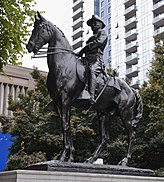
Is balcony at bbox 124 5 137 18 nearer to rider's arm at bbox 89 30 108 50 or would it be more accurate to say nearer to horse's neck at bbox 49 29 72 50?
rider's arm at bbox 89 30 108 50

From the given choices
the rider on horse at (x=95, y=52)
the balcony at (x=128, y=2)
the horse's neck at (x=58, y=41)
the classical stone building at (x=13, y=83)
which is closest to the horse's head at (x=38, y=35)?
the horse's neck at (x=58, y=41)

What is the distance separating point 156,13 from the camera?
6062cm

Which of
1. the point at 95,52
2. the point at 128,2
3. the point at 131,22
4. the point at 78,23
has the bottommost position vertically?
the point at 95,52

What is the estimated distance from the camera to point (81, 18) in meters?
77.4

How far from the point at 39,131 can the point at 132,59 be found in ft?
127

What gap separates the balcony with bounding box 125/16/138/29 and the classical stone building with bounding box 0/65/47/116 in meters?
23.3

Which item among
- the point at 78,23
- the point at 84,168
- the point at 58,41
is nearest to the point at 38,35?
the point at 58,41

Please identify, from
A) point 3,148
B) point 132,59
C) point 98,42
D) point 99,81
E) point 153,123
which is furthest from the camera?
point 132,59

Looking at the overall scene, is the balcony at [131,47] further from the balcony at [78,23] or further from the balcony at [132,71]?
the balcony at [78,23]

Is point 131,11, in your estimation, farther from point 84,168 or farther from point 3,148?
point 84,168

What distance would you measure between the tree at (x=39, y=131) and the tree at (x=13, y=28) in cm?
948

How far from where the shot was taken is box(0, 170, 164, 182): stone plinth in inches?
287

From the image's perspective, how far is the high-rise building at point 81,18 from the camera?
74.7 metres

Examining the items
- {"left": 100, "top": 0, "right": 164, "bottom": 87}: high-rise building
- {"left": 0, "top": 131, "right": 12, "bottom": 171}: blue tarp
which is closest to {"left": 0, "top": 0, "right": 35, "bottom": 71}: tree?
{"left": 0, "top": 131, "right": 12, "bottom": 171}: blue tarp
